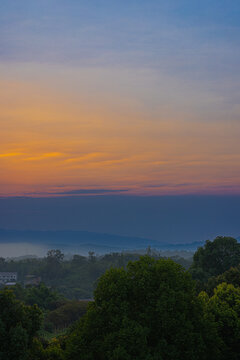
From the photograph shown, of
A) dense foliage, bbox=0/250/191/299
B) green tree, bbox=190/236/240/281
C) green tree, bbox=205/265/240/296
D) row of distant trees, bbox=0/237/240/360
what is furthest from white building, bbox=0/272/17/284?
row of distant trees, bbox=0/237/240/360

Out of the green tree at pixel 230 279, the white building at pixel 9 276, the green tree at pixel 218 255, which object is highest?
the green tree at pixel 230 279

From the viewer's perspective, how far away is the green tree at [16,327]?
10.3m

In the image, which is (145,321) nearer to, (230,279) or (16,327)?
(16,327)

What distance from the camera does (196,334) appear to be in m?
10.6

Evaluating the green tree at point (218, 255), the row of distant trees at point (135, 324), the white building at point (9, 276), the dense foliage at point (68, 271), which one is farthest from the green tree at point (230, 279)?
the white building at point (9, 276)

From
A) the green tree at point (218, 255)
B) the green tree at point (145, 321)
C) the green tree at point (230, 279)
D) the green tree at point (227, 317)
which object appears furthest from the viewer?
the green tree at point (218, 255)

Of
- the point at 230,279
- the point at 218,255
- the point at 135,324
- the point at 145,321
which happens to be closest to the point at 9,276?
the point at 218,255

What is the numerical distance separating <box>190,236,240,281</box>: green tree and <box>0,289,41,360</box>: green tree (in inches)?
872

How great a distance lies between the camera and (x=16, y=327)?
34.5 ft

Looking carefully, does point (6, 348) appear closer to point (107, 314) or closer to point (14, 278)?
point (107, 314)

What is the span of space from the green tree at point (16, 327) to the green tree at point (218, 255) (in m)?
22.1

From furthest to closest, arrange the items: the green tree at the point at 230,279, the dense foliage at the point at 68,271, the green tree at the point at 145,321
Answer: the dense foliage at the point at 68,271 → the green tree at the point at 230,279 → the green tree at the point at 145,321

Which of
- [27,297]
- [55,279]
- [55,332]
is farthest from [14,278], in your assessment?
[55,332]

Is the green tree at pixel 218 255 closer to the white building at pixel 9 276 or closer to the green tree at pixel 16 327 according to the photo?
the green tree at pixel 16 327
